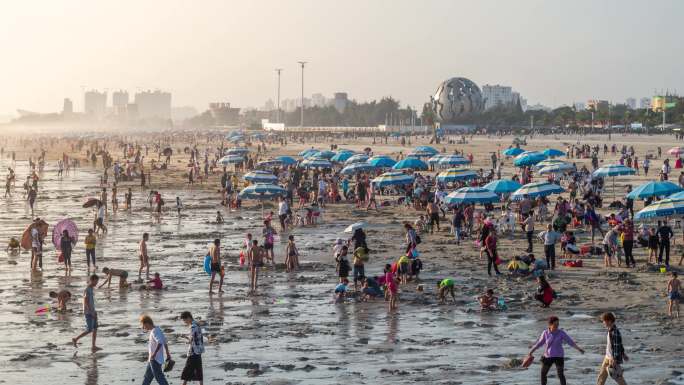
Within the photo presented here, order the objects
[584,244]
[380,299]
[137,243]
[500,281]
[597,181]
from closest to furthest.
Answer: [380,299] < [500,281] < [584,244] < [137,243] < [597,181]

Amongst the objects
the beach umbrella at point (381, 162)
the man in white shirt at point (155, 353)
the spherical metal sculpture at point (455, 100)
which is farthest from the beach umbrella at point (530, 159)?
the spherical metal sculpture at point (455, 100)

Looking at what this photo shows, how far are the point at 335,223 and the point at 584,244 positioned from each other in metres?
10.3

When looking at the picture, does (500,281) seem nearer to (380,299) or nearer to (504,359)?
(380,299)

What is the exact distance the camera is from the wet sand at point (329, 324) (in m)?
13.7

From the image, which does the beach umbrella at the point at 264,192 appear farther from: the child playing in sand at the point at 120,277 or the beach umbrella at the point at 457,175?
the child playing in sand at the point at 120,277

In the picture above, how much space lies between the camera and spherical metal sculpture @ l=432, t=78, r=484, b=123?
15838 cm

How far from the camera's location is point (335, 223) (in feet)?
112

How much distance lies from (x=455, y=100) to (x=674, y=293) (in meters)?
143

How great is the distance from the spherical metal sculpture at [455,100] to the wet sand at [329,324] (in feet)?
430

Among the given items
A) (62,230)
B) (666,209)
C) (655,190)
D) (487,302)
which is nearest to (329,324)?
(487,302)

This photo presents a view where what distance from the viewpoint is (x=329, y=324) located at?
17031 mm

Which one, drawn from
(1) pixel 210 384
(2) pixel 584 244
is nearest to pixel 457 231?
(2) pixel 584 244

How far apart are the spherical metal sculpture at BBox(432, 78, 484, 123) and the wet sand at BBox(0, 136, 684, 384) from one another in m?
131

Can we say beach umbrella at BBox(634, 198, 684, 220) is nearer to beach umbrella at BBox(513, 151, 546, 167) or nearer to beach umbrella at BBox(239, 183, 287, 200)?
beach umbrella at BBox(239, 183, 287, 200)
